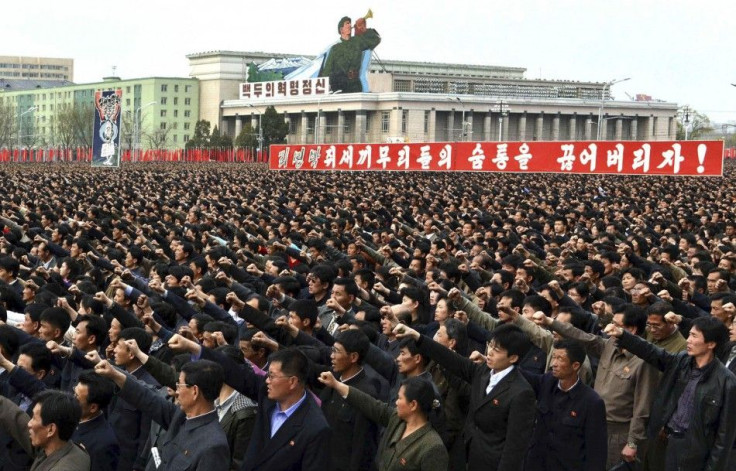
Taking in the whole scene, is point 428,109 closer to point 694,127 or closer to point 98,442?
point 694,127

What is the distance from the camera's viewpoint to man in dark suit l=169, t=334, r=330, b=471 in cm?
500

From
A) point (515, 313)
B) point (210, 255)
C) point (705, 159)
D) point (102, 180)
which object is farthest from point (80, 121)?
point (515, 313)

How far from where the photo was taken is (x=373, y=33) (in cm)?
8794

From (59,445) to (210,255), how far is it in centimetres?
626

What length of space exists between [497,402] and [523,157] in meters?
23.0

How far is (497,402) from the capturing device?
18.5ft

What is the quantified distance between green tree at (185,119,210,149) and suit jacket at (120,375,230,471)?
78570 millimetres

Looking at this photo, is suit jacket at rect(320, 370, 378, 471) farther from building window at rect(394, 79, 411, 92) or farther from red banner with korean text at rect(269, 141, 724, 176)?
building window at rect(394, 79, 411, 92)

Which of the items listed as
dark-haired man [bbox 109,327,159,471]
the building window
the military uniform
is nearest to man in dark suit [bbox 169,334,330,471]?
dark-haired man [bbox 109,327,159,471]

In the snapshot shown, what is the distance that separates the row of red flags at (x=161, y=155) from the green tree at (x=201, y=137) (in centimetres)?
859

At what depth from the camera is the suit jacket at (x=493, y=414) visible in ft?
18.2

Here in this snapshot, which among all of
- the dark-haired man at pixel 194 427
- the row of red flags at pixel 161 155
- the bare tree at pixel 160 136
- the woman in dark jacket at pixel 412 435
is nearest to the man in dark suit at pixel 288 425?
the woman in dark jacket at pixel 412 435

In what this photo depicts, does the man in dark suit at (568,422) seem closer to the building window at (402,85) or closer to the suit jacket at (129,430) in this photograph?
the suit jacket at (129,430)

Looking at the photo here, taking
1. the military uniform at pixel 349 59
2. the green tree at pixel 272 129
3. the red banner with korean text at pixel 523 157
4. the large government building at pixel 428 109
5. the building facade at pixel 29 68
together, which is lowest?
the red banner with korean text at pixel 523 157
